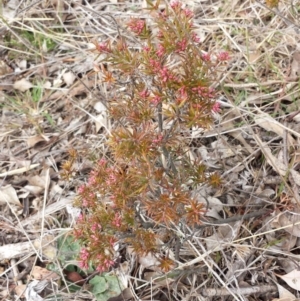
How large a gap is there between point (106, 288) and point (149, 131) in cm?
69

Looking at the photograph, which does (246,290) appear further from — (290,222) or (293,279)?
(290,222)

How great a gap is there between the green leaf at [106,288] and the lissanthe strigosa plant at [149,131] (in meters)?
0.31

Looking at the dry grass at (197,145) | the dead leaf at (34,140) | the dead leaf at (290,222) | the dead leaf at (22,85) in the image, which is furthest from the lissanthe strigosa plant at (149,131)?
the dead leaf at (22,85)

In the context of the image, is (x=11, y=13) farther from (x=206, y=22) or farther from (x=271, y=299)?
(x=271, y=299)

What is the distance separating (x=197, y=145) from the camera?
2.08m

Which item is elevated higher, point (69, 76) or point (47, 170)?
point (69, 76)

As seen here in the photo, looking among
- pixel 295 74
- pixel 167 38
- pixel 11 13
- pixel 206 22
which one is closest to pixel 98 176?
pixel 167 38

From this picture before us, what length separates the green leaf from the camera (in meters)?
1.83

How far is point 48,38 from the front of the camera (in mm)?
2576

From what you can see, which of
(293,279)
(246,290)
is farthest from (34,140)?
(293,279)

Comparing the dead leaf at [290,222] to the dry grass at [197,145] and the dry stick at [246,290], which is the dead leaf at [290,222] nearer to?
the dry grass at [197,145]

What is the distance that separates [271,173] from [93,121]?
30.6 inches

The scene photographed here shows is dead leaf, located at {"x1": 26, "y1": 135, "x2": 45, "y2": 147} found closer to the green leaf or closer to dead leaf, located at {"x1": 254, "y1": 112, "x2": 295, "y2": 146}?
the green leaf

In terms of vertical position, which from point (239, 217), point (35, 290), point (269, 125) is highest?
point (269, 125)
